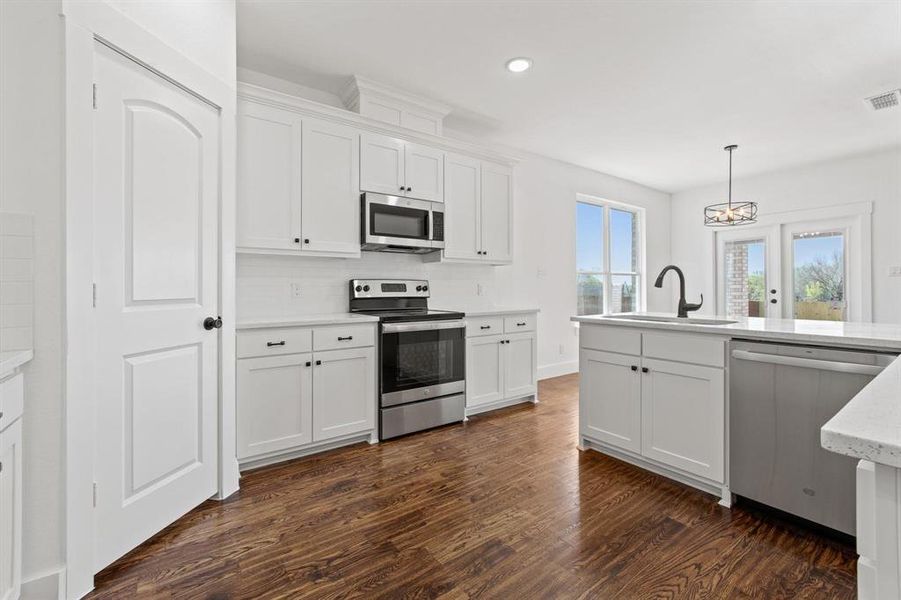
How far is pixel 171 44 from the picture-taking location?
1979mm

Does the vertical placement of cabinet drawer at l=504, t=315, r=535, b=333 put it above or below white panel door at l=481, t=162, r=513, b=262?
below

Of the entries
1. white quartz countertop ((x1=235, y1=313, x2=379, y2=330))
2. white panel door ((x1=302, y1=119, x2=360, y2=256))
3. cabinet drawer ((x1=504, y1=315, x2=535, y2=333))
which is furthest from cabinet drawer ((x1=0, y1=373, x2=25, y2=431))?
cabinet drawer ((x1=504, y1=315, x2=535, y2=333))

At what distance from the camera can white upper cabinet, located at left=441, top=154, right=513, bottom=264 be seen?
148 inches

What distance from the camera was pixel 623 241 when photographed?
6391 mm

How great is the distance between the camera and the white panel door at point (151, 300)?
168 centimetres

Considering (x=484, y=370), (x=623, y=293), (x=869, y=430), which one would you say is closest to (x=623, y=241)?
(x=623, y=293)

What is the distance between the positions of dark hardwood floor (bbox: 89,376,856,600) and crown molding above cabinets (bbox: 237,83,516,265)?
61.6 inches

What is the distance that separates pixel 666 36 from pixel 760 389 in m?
2.25

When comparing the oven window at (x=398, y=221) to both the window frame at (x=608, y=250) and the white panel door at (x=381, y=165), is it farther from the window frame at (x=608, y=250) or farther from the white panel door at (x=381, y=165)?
the window frame at (x=608, y=250)

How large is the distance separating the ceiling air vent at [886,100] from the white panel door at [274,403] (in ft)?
16.5

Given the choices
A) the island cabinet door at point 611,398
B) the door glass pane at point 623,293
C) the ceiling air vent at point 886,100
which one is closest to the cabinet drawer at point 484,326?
the island cabinet door at point 611,398

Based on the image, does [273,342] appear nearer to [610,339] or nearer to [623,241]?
[610,339]

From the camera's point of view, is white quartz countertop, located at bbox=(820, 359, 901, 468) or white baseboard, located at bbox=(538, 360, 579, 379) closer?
white quartz countertop, located at bbox=(820, 359, 901, 468)

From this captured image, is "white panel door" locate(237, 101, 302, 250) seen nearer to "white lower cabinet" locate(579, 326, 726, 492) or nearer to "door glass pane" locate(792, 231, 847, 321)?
"white lower cabinet" locate(579, 326, 726, 492)
